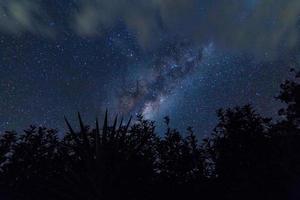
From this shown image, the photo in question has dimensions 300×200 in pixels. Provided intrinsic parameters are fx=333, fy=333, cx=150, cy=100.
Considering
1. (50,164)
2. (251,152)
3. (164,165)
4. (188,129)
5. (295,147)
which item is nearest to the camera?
(295,147)

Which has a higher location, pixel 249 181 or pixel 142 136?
pixel 142 136

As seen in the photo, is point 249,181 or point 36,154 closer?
point 249,181

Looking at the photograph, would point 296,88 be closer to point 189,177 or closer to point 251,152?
point 251,152

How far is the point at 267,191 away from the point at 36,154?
20531 millimetres

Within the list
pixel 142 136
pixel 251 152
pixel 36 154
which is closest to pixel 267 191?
pixel 251 152

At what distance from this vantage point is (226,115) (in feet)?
106

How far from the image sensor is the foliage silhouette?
24797 millimetres

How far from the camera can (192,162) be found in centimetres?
3372

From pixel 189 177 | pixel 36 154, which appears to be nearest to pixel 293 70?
pixel 189 177

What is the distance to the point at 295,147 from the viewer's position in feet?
80.9

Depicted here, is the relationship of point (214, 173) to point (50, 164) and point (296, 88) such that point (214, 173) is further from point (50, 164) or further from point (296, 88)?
point (50, 164)

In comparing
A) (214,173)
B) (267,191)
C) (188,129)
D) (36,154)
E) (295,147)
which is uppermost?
(188,129)

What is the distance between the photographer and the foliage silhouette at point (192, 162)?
976 inches

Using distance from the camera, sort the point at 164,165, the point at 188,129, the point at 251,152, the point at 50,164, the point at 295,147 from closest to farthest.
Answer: the point at 295,147 → the point at 251,152 → the point at 50,164 → the point at 164,165 → the point at 188,129
